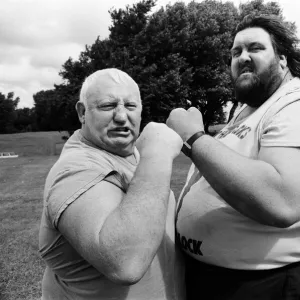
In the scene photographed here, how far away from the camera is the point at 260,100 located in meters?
2.42

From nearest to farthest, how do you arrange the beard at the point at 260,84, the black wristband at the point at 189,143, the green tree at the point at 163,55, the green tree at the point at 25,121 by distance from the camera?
the black wristband at the point at 189,143 → the beard at the point at 260,84 → the green tree at the point at 163,55 → the green tree at the point at 25,121

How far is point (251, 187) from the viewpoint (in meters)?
1.59

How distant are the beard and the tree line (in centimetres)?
2608

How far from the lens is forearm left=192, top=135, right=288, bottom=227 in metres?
1.59

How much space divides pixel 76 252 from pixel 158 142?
643 millimetres

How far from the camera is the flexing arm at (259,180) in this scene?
1592 millimetres

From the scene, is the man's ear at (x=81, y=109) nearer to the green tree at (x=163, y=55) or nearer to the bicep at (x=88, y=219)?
the bicep at (x=88, y=219)

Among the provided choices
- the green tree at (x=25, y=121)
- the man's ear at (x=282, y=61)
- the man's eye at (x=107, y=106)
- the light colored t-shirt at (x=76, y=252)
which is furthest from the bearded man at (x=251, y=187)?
the green tree at (x=25, y=121)

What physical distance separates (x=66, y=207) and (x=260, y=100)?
61.7 inches

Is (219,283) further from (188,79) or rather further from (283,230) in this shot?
(188,79)

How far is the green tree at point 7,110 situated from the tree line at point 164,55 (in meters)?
35.6

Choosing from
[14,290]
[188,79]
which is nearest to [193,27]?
[188,79]

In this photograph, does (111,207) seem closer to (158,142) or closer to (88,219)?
(88,219)

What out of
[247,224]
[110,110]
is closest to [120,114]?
[110,110]
